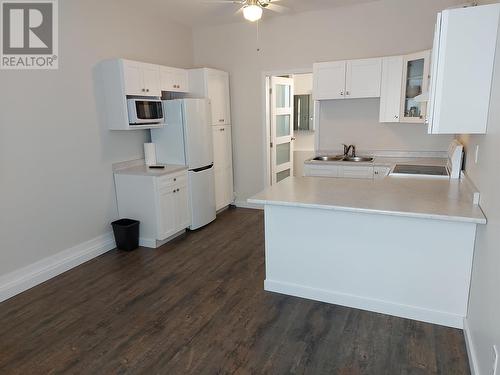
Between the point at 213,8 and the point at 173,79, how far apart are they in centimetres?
103

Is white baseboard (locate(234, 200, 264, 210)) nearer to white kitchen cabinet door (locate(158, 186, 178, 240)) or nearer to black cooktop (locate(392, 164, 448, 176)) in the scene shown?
white kitchen cabinet door (locate(158, 186, 178, 240))

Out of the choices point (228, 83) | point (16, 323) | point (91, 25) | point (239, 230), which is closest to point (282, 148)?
point (228, 83)

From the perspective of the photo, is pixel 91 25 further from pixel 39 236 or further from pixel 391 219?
pixel 391 219

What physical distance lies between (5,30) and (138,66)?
1262 mm

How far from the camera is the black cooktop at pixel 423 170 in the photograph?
338 centimetres

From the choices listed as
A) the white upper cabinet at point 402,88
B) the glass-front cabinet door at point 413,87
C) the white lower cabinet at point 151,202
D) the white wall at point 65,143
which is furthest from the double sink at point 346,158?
the white wall at point 65,143

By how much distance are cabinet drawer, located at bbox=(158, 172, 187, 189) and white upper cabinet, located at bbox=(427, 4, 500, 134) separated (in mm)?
2825

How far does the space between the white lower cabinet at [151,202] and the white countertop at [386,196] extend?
157 centimetres

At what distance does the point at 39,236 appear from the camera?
10.8 ft

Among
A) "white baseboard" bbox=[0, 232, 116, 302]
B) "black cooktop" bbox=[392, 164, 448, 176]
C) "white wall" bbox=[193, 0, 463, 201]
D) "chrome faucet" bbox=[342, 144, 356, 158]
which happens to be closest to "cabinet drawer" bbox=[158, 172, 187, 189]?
"white baseboard" bbox=[0, 232, 116, 302]

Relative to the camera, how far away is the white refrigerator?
14.3 feet

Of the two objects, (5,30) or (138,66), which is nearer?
(5,30)

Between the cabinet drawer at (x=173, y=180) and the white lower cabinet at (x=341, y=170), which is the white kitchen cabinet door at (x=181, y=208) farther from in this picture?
the white lower cabinet at (x=341, y=170)

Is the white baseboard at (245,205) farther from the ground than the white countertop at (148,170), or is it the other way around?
the white countertop at (148,170)
